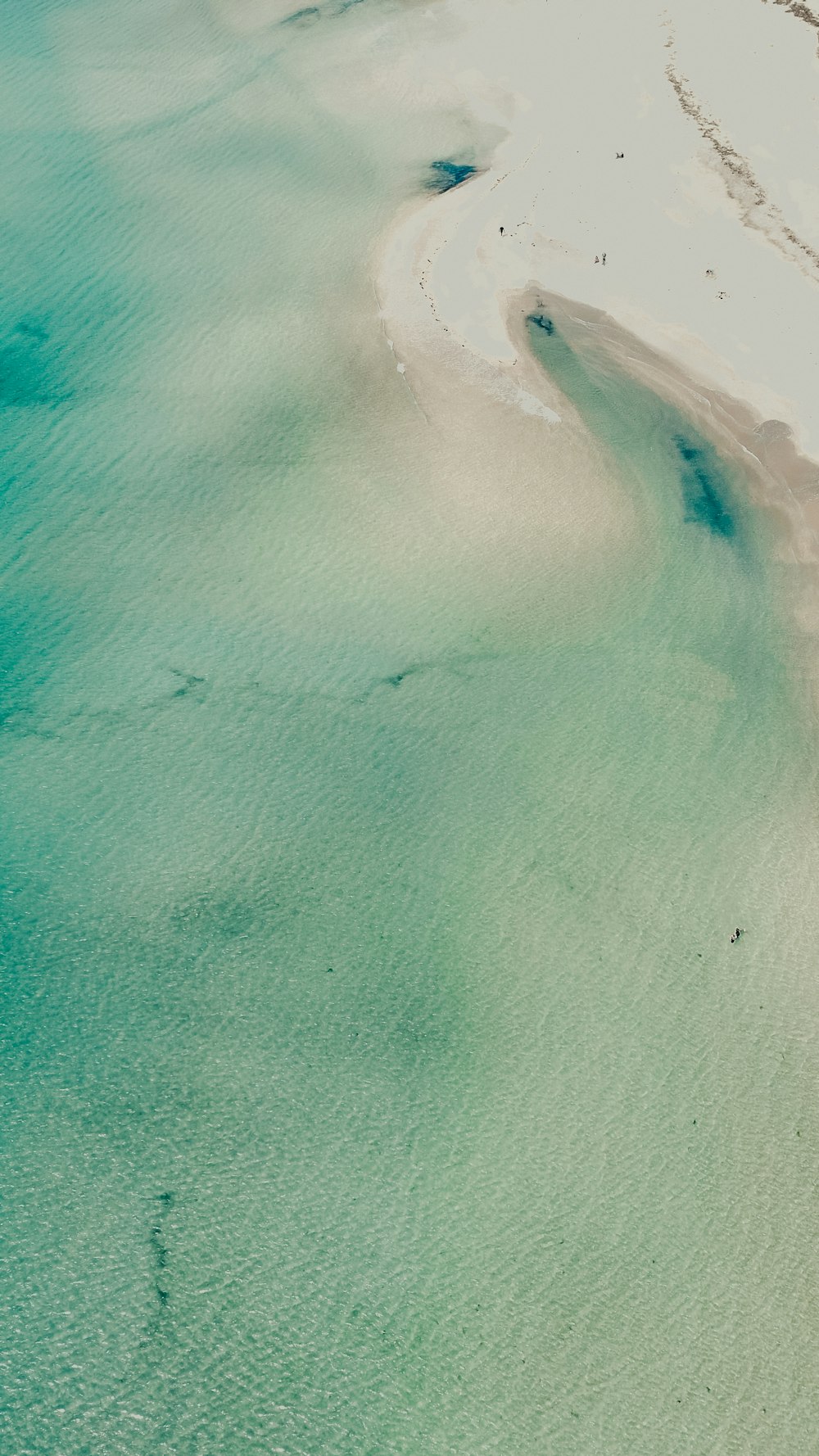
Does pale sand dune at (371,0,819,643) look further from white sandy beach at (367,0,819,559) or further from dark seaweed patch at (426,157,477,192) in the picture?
dark seaweed patch at (426,157,477,192)

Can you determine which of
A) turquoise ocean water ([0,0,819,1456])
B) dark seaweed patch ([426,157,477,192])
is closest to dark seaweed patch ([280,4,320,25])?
dark seaweed patch ([426,157,477,192])

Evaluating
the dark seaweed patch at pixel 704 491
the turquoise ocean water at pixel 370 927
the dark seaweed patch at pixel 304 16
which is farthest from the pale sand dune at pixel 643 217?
the dark seaweed patch at pixel 304 16

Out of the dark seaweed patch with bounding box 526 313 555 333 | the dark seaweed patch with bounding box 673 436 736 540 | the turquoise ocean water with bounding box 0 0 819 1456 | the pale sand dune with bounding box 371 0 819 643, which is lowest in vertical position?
the turquoise ocean water with bounding box 0 0 819 1456

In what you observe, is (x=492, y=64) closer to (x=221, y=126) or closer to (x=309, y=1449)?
(x=221, y=126)

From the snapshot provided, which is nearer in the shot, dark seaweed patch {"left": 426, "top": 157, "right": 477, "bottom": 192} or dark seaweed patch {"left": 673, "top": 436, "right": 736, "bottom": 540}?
dark seaweed patch {"left": 673, "top": 436, "right": 736, "bottom": 540}

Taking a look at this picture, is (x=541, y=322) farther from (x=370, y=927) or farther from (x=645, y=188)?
(x=370, y=927)

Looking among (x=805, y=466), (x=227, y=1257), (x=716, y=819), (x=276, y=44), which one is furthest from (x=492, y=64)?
(x=227, y=1257)

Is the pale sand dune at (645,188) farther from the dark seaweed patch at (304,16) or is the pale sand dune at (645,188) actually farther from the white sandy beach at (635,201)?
the dark seaweed patch at (304,16)
